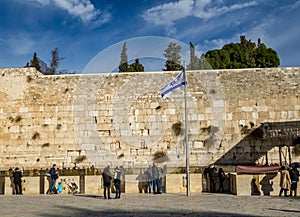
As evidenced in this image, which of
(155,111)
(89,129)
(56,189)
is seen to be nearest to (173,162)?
(155,111)

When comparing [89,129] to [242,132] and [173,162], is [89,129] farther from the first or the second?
[242,132]

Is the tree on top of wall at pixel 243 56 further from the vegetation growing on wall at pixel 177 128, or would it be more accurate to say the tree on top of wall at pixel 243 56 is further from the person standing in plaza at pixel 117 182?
the person standing in plaza at pixel 117 182

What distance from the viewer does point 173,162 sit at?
18.9m

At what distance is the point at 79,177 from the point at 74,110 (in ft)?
16.8

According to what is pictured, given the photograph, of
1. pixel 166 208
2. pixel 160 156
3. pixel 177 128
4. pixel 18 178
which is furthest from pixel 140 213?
Result: pixel 177 128

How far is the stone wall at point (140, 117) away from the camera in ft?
62.3

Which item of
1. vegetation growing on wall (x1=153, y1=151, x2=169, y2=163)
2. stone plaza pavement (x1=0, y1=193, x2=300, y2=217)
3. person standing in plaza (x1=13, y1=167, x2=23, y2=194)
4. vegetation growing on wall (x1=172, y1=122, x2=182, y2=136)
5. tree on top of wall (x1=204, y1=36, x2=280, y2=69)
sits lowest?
stone plaza pavement (x1=0, y1=193, x2=300, y2=217)

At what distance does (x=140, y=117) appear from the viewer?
769 inches

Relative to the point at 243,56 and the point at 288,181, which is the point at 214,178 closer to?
the point at 288,181

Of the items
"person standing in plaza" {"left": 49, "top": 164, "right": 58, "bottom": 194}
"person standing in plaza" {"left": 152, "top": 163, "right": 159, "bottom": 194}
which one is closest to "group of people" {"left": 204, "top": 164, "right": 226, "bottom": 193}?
"person standing in plaza" {"left": 152, "top": 163, "right": 159, "bottom": 194}

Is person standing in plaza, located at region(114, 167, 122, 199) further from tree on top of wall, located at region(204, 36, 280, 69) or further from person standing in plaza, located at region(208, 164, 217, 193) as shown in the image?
tree on top of wall, located at region(204, 36, 280, 69)

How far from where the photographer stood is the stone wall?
19.0 m

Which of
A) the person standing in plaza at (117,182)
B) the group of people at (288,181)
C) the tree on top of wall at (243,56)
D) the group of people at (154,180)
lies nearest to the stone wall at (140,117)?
the group of people at (154,180)

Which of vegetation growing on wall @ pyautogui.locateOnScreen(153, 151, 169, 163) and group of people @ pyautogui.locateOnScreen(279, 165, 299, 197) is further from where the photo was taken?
vegetation growing on wall @ pyautogui.locateOnScreen(153, 151, 169, 163)
